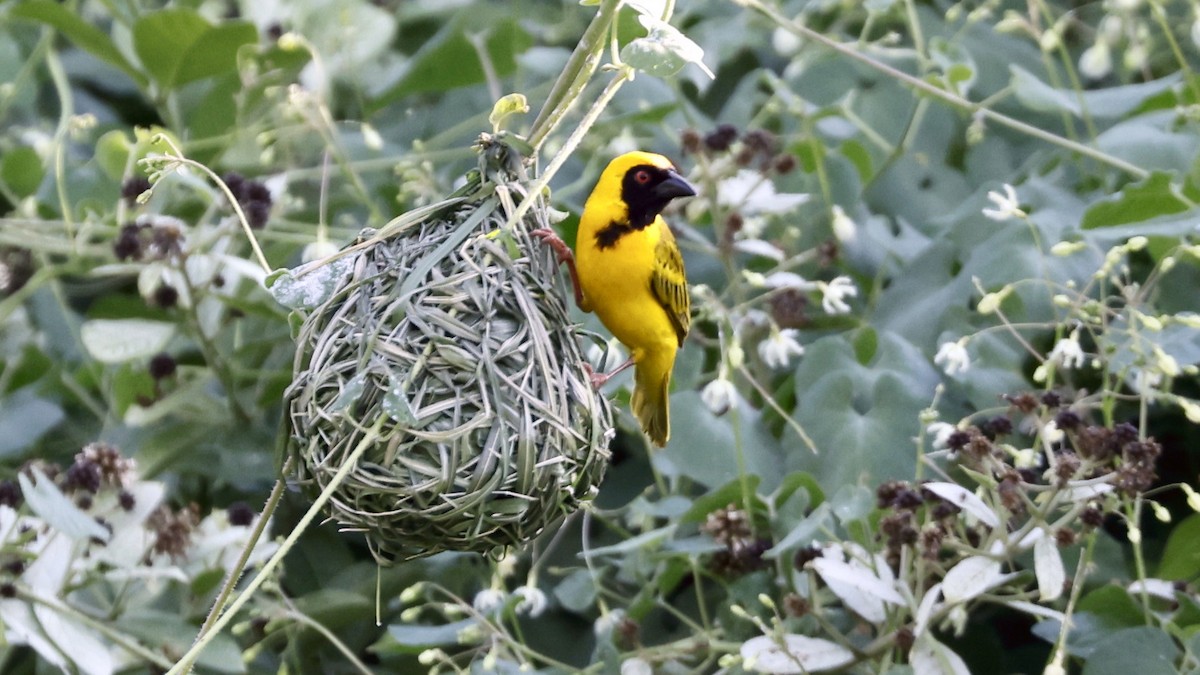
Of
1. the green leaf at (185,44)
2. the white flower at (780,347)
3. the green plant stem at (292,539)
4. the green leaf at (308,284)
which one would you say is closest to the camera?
the green plant stem at (292,539)

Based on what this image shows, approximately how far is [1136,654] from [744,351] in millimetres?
975

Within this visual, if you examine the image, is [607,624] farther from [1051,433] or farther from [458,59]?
[458,59]

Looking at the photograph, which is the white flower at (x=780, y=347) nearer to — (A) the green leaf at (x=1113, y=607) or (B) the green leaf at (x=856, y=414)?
(B) the green leaf at (x=856, y=414)

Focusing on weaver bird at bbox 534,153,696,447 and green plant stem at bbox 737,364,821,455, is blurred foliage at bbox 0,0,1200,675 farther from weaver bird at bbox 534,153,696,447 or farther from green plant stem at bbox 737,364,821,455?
weaver bird at bbox 534,153,696,447

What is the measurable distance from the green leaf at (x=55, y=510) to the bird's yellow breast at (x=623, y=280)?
85 cm

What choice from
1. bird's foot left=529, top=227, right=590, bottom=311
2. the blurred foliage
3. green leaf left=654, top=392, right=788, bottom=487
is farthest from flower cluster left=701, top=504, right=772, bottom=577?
bird's foot left=529, top=227, right=590, bottom=311

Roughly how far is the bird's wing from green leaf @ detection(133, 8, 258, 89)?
1.26 metres

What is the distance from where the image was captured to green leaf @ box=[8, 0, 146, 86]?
126 inches

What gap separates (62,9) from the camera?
3.22 metres

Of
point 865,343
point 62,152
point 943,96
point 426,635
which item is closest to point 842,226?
point 865,343

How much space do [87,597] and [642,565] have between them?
111cm

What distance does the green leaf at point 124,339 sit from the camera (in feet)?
8.67

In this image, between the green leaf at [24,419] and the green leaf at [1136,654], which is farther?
the green leaf at [24,419]

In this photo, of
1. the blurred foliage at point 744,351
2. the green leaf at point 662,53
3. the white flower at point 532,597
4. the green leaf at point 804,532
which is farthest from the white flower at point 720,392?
the green leaf at point 662,53
